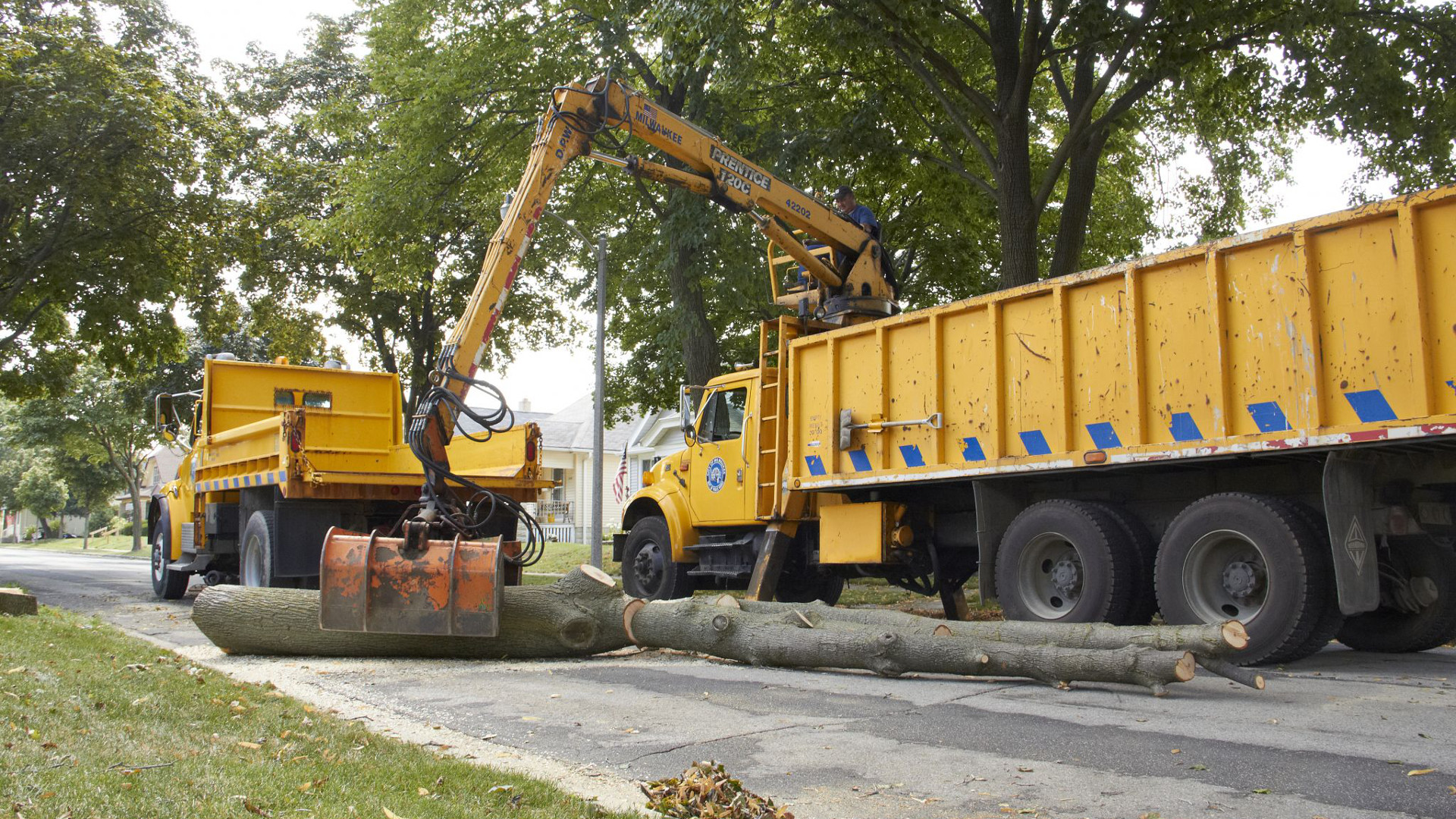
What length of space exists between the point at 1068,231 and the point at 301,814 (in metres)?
14.3

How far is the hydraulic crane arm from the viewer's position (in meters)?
9.33

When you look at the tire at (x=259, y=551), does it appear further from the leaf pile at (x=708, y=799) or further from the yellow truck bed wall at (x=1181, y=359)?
the leaf pile at (x=708, y=799)

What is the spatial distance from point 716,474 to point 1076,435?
465cm

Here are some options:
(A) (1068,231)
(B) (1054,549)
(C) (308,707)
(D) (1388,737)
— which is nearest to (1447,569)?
(B) (1054,549)

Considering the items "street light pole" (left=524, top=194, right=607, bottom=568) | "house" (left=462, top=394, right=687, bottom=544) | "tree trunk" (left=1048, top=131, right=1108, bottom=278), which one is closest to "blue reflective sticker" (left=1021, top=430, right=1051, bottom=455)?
"tree trunk" (left=1048, top=131, right=1108, bottom=278)

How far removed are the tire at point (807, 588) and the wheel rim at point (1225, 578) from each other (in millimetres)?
4924

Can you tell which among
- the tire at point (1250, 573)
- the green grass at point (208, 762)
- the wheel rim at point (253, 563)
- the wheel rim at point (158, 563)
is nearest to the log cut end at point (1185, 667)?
the tire at point (1250, 573)

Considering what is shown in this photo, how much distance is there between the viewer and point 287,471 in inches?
439

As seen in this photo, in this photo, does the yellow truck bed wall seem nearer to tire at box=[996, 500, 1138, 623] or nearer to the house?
tire at box=[996, 500, 1138, 623]

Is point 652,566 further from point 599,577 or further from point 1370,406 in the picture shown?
point 1370,406

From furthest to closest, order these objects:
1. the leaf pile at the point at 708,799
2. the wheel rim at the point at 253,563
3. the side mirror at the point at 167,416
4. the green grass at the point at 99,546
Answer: the green grass at the point at 99,546
the side mirror at the point at 167,416
the wheel rim at the point at 253,563
the leaf pile at the point at 708,799

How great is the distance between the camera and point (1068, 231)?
16.0 meters

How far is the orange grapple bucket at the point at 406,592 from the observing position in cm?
784

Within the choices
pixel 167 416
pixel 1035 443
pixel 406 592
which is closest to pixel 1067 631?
pixel 1035 443
